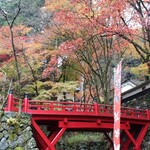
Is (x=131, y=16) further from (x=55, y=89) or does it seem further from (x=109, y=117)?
(x=55, y=89)

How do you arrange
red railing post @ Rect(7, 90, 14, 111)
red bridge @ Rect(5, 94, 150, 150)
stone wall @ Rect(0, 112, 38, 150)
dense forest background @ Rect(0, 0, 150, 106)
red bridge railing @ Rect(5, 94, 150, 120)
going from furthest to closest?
dense forest background @ Rect(0, 0, 150, 106)
red bridge @ Rect(5, 94, 150, 150)
red bridge railing @ Rect(5, 94, 150, 120)
red railing post @ Rect(7, 90, 14, 111)
stone wall @ Rect(0, 112, 38, 150)

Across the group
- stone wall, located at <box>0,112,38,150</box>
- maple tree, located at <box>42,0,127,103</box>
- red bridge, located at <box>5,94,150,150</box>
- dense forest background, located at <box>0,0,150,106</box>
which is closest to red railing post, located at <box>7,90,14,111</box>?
red bridge, located at <box>5,94,150,150</box>

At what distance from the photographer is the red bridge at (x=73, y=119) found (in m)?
13.3

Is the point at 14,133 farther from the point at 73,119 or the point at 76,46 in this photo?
the point at 76,46

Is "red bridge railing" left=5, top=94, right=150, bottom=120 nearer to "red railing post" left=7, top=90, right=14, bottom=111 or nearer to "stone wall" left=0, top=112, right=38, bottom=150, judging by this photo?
"red railing post" left=7, top=90, right=14, bottom=111

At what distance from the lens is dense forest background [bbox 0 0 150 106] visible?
1454cm

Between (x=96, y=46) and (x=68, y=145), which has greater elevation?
(x=96, y=46)

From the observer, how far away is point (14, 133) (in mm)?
12195

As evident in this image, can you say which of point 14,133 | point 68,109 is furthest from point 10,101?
point 68,109

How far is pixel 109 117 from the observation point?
1567cm

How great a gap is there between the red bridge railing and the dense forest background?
82.8 inches

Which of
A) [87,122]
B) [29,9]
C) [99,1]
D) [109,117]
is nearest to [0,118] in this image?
[87,122]

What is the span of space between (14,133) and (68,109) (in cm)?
437

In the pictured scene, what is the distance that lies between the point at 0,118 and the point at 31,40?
37.5ft
